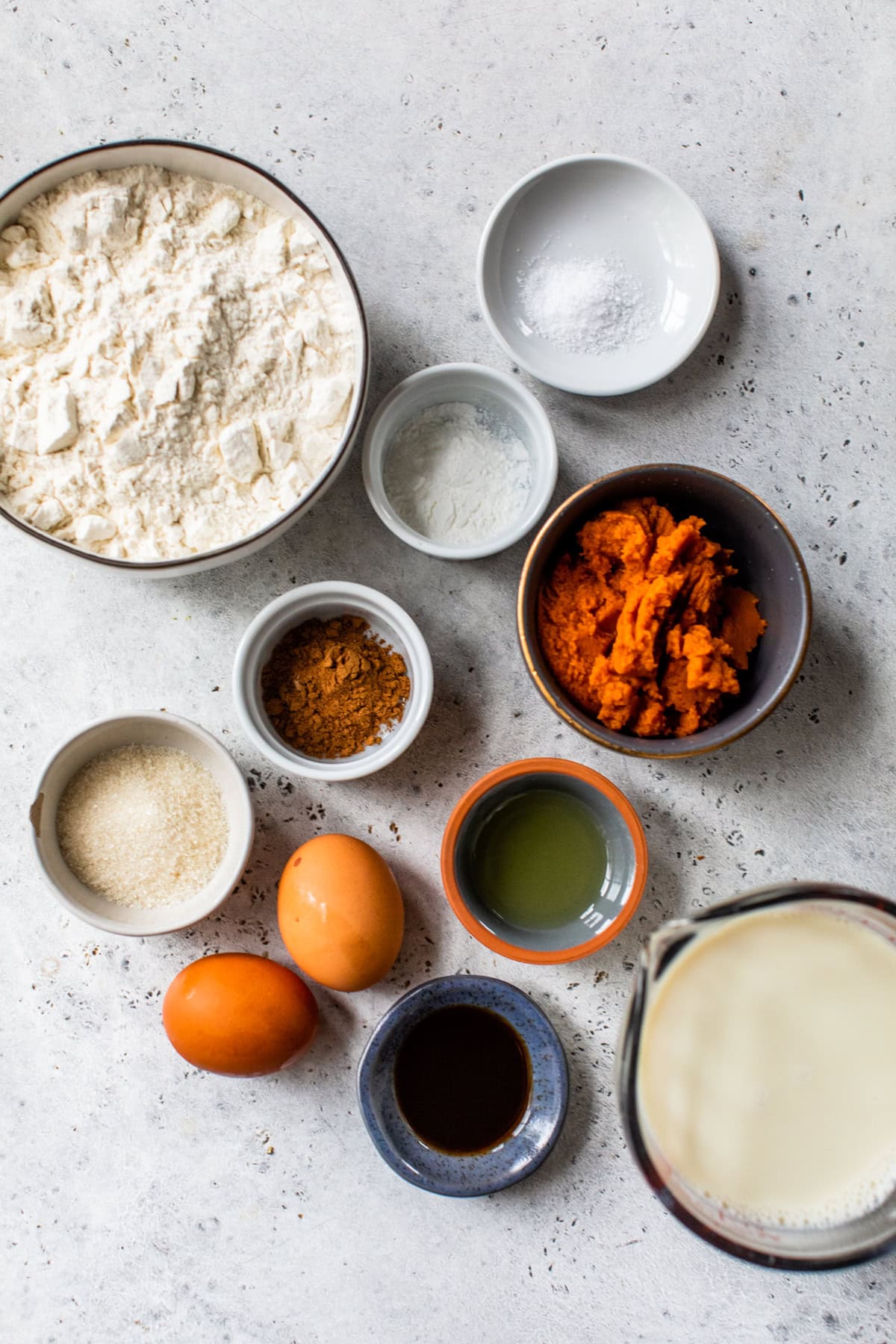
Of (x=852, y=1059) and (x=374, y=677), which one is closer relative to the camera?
(x=852, y=1059)

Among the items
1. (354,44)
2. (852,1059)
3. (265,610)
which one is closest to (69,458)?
(265,610)

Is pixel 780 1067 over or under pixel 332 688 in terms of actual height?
under

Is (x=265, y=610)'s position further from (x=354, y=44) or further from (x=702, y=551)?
(x=354, y=44)

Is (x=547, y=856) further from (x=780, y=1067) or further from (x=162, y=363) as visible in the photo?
(x=162, y=363)

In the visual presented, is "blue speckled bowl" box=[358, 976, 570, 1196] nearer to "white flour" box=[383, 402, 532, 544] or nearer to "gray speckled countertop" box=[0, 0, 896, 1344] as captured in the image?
"gray speckled countertop" box=[0, 0, 896, 1344]

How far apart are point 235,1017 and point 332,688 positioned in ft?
1.53

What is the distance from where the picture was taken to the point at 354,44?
4.64ft

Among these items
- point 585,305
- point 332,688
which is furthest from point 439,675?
point 585,305

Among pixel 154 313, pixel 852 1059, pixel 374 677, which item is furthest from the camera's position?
pixel 374 677

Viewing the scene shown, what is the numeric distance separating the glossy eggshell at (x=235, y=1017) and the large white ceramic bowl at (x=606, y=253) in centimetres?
95

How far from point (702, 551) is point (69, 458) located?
0.85 meters

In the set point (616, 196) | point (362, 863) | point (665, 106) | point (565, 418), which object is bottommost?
point (362, 863)

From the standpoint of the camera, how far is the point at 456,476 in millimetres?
1364

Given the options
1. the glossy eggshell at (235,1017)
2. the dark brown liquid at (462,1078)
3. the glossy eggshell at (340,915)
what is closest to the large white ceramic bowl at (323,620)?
the glossy eggshell at (340,915)
